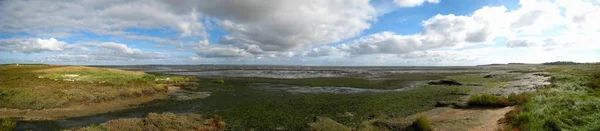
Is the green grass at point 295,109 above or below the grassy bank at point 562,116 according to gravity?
below

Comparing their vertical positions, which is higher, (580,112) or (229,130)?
(580,112)

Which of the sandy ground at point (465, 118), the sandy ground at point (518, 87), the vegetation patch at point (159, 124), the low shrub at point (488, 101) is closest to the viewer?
the vegetation patch at point (159, 124)

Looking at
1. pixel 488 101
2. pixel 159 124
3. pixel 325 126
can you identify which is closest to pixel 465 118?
pixel 488 101

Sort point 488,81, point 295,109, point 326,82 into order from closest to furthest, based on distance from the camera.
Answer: point 295,109 → point 488,81 → point 326,82

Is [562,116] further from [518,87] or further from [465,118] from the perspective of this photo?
[518,87]

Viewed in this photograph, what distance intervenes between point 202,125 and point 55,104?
55.8ft

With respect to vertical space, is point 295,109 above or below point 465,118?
below

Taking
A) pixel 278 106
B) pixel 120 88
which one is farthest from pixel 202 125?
pixel 120 88

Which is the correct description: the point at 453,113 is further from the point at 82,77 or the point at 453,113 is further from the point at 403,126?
the point at 82,77

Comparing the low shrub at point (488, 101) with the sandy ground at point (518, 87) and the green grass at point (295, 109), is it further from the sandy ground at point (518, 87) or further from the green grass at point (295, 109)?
the sandy ground at point (518, 87)

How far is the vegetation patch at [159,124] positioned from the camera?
2019cm

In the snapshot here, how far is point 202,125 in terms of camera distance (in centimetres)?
2364

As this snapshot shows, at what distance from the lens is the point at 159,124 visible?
21297 mm

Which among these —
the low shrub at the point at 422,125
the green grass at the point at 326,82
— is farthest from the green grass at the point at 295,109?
the green grass at the point at 326,82
